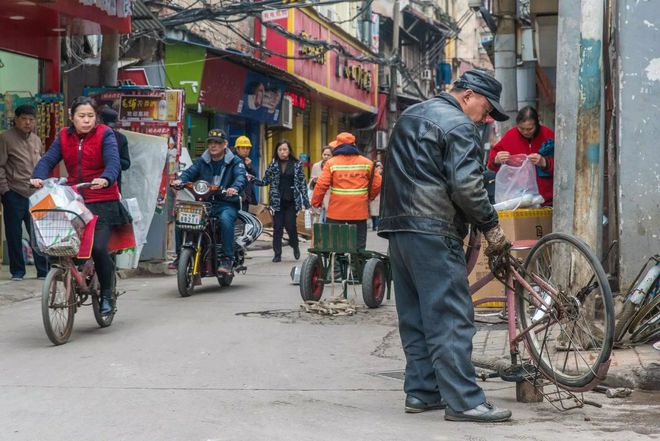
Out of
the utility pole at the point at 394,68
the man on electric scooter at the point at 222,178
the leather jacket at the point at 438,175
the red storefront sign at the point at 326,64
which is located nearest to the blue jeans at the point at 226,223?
the man on electric scooter at the point at 222,178

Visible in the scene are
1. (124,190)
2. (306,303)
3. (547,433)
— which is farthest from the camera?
(124,190)

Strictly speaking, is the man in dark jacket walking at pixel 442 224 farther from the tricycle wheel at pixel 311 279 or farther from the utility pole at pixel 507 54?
the utility pole at pixel 507 54

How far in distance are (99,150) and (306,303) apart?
2.59 m

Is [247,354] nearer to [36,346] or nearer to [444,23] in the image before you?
[36,346]

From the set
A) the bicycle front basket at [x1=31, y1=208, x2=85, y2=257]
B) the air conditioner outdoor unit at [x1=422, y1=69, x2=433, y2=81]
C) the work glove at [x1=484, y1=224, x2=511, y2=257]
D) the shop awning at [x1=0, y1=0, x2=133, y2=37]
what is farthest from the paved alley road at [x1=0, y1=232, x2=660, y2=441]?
the air conditioner outdoor unit at [x1=422, y1=69, x2=433, y2=81]

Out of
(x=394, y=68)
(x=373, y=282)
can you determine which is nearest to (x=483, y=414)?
(x=373, y=282)

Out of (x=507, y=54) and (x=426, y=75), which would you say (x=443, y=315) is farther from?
(x=426, y=75)

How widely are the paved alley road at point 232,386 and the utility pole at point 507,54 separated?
685 cm

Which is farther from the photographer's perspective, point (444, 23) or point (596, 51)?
point (444, 23)

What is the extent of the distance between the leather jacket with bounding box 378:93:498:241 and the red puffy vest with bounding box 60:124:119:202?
3.57 metres

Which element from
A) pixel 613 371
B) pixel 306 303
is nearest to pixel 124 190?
pixel 306 303

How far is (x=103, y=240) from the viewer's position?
8.65 meters

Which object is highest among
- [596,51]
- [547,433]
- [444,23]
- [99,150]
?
[444,23]

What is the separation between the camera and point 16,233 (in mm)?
12141
